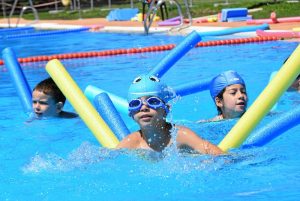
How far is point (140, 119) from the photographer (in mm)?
4766

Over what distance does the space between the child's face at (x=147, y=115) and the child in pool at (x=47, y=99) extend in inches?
104

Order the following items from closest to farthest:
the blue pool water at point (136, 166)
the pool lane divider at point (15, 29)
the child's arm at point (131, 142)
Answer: the blue pool water at point (136, 166) < the child's arm at point (131, 142) < the pool lane divider at point (15, 29)

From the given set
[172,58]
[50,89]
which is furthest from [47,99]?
[172,58]

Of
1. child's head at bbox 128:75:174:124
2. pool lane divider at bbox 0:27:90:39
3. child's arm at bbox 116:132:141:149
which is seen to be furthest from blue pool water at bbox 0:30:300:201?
pool lane divider at bbox 0:27:90:39

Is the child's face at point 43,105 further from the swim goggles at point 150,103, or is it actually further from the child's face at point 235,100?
the swim goggles at point 150,103

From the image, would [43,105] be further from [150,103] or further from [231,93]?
[150,103]

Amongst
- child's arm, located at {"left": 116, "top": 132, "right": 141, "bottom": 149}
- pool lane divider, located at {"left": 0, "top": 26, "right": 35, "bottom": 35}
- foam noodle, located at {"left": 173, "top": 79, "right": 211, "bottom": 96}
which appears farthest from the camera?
pool lane divider, located at {"left": 0, "top": 26, "right": 35, "bottom": 35}

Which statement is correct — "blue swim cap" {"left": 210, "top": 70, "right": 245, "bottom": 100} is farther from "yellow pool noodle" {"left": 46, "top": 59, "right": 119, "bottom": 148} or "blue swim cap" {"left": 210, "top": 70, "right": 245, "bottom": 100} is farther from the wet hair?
the wet hair

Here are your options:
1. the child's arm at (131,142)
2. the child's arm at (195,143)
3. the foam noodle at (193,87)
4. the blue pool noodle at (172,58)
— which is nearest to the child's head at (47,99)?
the blue pool noodle at (172,58)

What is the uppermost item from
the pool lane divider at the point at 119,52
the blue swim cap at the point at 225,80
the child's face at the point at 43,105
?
the blue swim cap at the point at 225,80

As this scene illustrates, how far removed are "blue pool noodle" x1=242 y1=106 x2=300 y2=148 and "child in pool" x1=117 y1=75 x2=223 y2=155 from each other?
14.5 inches

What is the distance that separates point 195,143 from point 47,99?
9.44ft

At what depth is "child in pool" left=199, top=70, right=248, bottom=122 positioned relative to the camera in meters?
6.36

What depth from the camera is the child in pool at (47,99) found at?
7.27m
